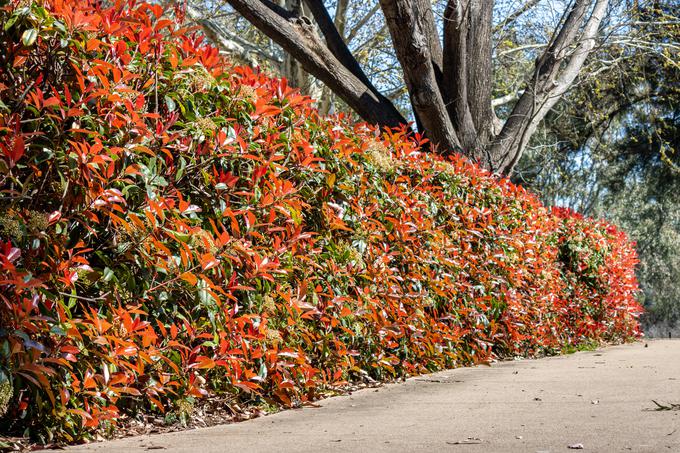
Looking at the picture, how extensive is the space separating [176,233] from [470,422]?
1.89 m

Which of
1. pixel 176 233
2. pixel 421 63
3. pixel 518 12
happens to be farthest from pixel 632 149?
pixel 176 233

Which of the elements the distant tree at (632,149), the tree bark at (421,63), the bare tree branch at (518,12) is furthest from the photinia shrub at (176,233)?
the distant tree at (632,149)

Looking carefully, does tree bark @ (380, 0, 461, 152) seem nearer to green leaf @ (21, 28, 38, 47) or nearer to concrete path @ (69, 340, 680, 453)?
concrete path @ (69, 340, 680, 453)

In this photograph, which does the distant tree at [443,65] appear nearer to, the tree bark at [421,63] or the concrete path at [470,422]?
the tree bark at [421,63]

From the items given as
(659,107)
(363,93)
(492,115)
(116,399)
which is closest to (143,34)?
(116,399)

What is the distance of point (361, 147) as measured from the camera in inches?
236

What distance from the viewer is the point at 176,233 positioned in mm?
3756

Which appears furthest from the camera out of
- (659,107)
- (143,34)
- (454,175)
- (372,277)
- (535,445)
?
(659,107)

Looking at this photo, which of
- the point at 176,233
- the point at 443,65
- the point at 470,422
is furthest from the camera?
the point at 443,65

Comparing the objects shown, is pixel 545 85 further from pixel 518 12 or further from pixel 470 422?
pixel 470 422

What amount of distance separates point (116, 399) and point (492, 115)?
8377mm

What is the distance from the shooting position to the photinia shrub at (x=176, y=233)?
3.33 meters

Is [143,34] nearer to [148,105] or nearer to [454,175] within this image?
[148,105]

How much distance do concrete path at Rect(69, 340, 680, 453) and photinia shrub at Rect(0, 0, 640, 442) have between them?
1.01 feet
